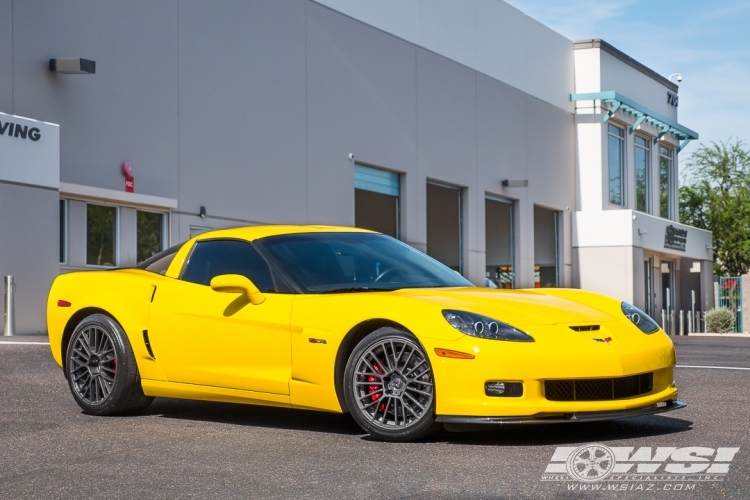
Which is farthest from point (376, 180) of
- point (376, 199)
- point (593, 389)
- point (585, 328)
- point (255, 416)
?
point (593, 389)

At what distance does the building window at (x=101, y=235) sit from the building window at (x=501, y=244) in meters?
16.2

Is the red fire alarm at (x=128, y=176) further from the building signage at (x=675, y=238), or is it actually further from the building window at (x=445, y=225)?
the building signage at (x=675, y=238)

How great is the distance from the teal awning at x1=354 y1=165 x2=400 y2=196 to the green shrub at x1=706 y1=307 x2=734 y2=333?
45.7ft

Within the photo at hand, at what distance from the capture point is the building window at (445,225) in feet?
101

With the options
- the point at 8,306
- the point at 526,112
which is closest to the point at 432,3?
the point at 526,112

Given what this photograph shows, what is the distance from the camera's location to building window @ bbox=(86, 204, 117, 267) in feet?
63.6

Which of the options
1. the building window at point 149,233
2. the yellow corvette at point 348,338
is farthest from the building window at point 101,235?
the yellow corvette at point 348,338

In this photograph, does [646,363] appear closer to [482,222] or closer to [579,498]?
[579,498]

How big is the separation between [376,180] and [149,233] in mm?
8287

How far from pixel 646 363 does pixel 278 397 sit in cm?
212

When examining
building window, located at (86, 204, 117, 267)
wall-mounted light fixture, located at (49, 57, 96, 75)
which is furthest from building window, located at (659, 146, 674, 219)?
wall-mounted light fixture, located at (49, 57, 96, 75)

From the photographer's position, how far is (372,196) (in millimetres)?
27641

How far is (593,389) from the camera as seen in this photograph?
19.9 ft

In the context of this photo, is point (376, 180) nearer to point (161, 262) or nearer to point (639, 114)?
point (639, 114)
